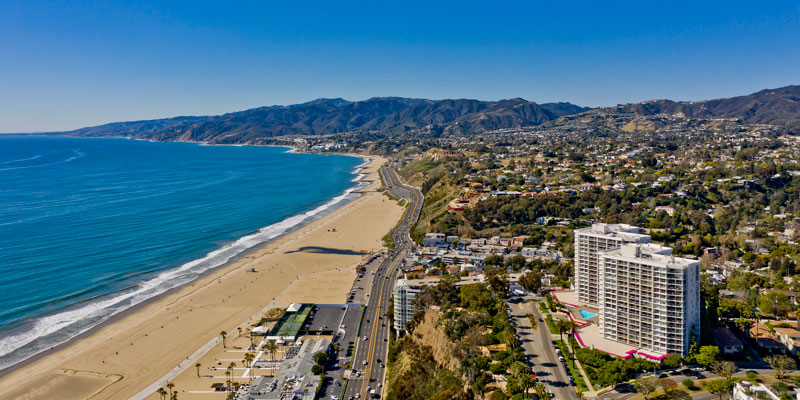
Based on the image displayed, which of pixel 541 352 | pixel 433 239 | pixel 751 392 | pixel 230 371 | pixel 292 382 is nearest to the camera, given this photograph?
pixel 751 392

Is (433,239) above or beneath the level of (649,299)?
beneath

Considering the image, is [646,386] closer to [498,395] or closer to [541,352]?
[541,352]

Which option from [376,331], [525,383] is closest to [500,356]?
[525,383]

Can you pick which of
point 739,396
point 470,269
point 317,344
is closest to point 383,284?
point 470,269

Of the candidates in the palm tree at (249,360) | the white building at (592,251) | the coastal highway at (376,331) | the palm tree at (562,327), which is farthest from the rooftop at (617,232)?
the palm tree at (249,360)

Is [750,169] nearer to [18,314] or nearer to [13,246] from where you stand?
[18,314]

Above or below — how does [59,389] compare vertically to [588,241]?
below

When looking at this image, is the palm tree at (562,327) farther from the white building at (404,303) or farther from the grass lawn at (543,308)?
the white building at (404,303)
